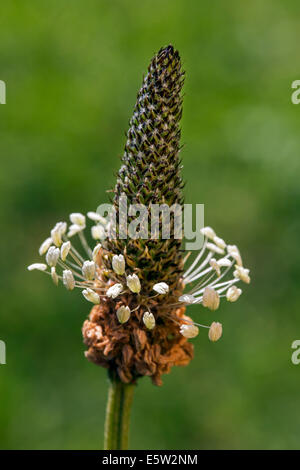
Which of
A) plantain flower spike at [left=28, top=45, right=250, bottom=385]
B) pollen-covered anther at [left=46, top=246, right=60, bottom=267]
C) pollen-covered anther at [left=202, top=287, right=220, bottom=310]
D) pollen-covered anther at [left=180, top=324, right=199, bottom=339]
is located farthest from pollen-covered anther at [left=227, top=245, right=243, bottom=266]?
pollen-covered anther at [left=46, top=246, right=60, bottom=267]

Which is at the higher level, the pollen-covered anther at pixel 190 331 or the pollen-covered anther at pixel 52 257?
the pollen-covered anther at pixel 52 257

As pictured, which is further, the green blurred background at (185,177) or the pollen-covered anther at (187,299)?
the green blurred background at (185,177)

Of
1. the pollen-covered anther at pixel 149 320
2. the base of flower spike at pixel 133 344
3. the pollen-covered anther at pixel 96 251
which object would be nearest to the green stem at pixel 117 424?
the base of flower spike at pixel 133 344

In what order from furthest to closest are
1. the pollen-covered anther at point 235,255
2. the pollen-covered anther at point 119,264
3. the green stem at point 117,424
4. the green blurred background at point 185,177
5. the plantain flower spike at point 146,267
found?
the green blurred background at point 185,177 → the pollen-covered anther at point 235,255 → the green stem at point 117,424 → the pollen-covered anther at point 119,264 → the plantain flower spike at point 146,267

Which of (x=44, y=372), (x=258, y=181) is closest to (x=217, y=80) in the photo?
(x=258, y=181)

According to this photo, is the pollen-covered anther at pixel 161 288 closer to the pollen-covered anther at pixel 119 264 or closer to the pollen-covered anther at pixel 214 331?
the pollen-covered anther at pixel 119 264

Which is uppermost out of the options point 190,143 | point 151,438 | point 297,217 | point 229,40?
point 229,40

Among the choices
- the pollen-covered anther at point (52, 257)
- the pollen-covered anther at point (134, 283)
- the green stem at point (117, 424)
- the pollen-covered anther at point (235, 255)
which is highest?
the pollen-covered anther at point (235, 255)

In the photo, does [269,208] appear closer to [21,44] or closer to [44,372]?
[44,372]
